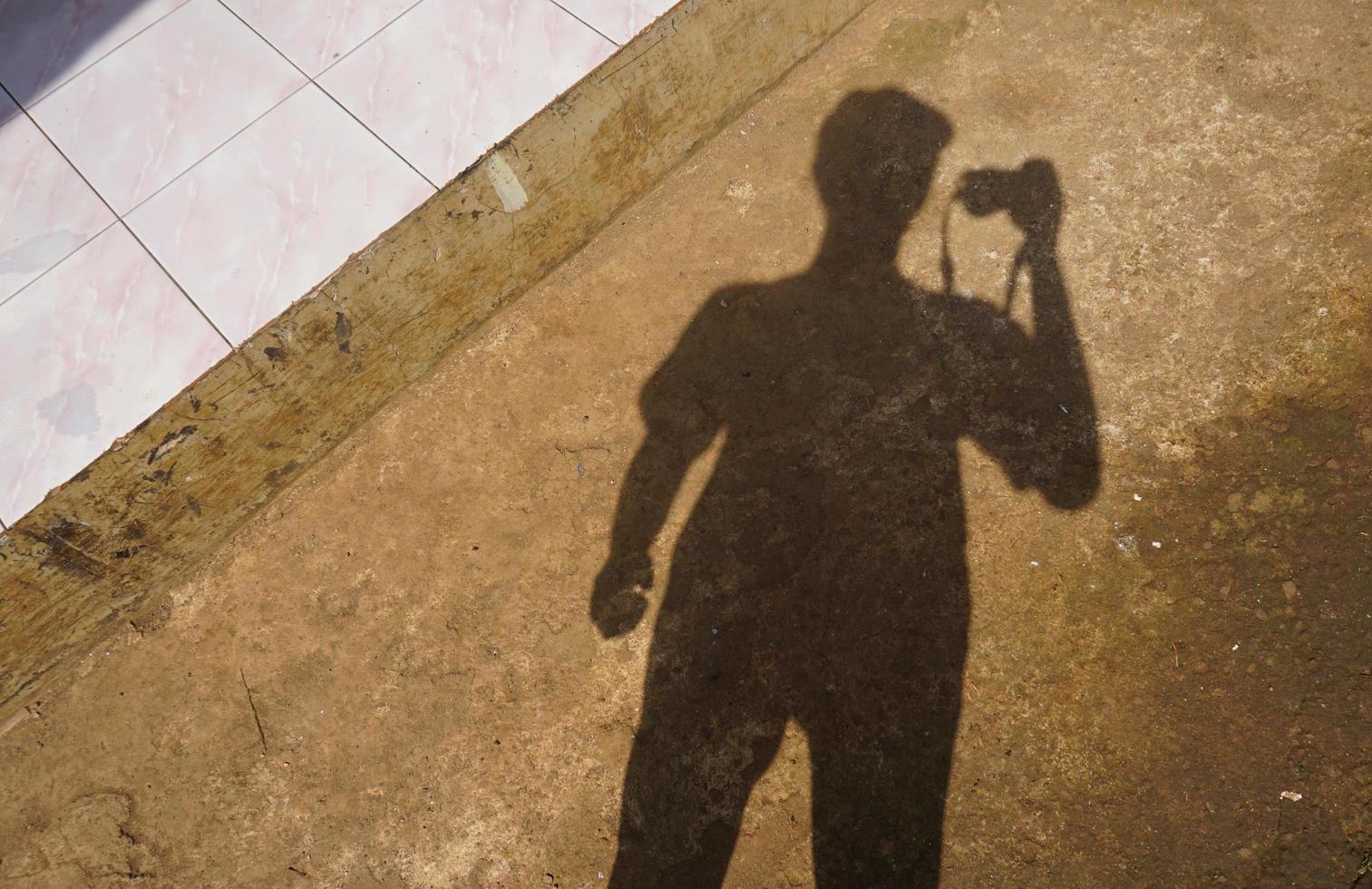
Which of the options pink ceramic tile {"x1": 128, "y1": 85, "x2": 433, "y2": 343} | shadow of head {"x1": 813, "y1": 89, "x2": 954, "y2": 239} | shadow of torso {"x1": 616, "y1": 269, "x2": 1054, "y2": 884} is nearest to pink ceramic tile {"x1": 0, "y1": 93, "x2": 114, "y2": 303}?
pink ceramic tile {"x1": 128, "y1": 85, "x2": 433, "y2": 343}

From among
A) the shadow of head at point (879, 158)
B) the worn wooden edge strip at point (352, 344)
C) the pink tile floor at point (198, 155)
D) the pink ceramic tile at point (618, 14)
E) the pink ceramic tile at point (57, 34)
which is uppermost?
the pink ceramic tile at point (57, 34)

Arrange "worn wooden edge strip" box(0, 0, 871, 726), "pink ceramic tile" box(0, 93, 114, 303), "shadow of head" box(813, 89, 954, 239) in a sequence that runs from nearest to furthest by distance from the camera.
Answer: "worn wooden edge strip" box(0, 0, 871, 726)
"pink ceramic tile" box(0, 93, 114, 303)
"shadow of head" box(813, 89, 954, 239)

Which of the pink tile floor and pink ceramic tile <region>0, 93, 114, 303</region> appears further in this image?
pink ceramic tile <region>0, 93, 114, 303</region>

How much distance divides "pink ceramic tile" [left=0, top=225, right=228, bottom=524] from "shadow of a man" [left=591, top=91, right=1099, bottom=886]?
2.05m

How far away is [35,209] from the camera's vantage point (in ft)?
12.4

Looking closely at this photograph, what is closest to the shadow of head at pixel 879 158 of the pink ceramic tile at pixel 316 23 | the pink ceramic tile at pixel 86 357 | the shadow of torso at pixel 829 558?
the shadow of torso at pixel 829 558

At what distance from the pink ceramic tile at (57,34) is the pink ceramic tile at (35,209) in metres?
0.32

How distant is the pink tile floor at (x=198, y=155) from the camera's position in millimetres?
3426

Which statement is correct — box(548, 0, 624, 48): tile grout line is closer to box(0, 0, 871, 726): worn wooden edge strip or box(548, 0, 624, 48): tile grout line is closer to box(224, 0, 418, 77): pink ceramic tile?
box(0, 0, 871, 726): worn wooden edge strip

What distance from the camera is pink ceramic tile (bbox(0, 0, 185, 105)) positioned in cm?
414

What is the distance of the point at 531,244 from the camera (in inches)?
167

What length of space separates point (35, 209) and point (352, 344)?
A: 1.61 meters

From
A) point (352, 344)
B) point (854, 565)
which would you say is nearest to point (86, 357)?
point (352, 344)

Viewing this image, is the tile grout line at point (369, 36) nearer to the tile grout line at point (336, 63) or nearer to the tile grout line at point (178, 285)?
the tile grout line at point (336, 63)
